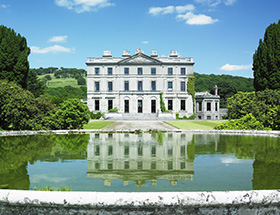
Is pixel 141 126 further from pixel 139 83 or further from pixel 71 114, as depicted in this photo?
pixel 139 83

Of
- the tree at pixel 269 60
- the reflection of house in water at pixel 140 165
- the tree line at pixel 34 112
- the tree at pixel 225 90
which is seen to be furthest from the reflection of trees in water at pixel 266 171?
the tree at pixel 225 90

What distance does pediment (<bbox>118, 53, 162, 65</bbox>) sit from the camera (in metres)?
46.2

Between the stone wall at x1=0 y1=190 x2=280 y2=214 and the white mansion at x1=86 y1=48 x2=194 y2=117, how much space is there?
42755mm

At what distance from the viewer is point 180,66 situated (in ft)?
153

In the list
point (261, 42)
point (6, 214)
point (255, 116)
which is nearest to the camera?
point (6, 214)

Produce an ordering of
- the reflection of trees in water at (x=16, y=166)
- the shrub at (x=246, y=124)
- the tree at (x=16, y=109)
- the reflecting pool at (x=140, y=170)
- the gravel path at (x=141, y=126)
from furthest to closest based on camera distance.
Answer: the gravel path at (x=141, y=126) → the shrub at (x=246, y=124) → the tree at (x=16, y=109) → the reflection of trees in water at (x=16, y=166) → the reflecting pool at (x=140, y=170)

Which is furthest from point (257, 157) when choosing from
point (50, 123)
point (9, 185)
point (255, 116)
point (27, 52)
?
point (27, 52)

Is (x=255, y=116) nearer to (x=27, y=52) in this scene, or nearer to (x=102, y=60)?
(x=27, y=52)

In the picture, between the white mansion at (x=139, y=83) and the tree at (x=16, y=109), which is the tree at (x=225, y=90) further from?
the tree at (x=16, y=109)

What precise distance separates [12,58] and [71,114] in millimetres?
14595

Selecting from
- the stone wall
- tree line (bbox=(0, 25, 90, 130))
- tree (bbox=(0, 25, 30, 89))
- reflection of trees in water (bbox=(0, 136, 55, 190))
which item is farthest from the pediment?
the stone wall

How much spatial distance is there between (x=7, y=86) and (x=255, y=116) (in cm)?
1944

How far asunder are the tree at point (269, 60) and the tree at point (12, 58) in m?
29.4

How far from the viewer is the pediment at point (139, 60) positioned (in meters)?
46.2
